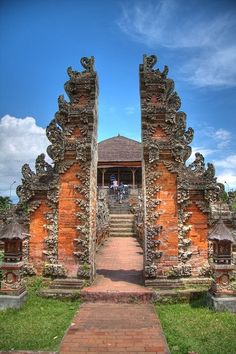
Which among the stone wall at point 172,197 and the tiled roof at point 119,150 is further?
the tiled roof at point 119,150

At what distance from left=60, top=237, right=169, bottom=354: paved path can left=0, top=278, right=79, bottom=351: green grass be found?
211 mm

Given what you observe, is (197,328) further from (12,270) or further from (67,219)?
(67,219)

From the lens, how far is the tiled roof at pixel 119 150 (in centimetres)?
3061

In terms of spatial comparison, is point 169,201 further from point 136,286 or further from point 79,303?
point 79,303

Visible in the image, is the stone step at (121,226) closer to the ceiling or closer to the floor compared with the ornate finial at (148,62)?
closer to the floor

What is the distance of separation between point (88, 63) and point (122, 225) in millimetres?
13215

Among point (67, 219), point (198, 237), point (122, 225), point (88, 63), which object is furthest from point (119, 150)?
point (198, 237)

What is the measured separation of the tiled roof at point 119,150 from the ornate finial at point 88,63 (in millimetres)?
20674

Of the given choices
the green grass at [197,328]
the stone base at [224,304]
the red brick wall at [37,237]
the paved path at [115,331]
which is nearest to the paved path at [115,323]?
the paved path at [115,331]

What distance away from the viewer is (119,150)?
3231 centimetres

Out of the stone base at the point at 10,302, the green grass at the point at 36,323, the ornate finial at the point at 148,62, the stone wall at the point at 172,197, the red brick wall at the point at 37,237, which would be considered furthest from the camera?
the ornate finial at the point at 148,62

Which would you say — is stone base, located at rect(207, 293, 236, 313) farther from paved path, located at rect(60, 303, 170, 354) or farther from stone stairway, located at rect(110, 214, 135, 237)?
stone stairway, located at rect(110, 214, 135, 237)

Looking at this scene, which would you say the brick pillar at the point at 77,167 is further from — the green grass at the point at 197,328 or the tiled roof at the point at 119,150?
the tiled roof at the point at 119,150

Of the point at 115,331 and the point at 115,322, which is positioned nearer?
the point at 115,331
